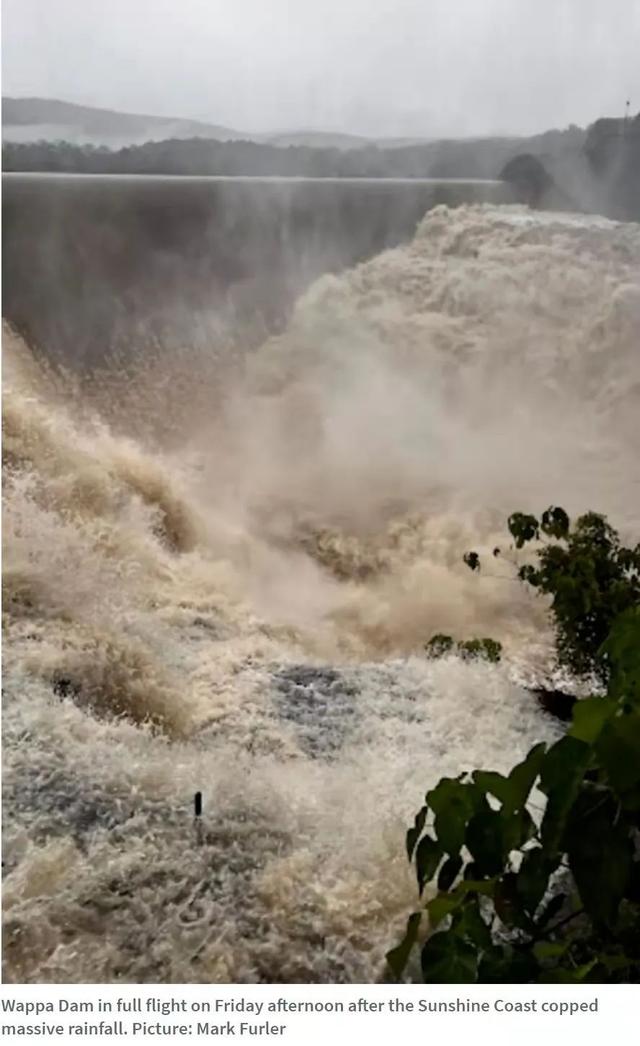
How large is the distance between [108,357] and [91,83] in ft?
1.37

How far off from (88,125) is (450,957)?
4.15ft

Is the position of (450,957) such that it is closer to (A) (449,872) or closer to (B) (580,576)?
(A) (449,872)

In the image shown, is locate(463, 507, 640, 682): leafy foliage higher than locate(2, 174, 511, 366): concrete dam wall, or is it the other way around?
locate(2, 174, 511, 366): concrete dam wall

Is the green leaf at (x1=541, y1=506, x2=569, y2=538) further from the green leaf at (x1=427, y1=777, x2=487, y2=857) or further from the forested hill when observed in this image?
the green leaf at (x1=427, y1=777, x2=487, y2=857)

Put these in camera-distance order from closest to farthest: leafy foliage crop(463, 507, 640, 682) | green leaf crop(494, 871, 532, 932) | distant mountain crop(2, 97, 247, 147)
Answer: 1. green leaf crop(494, 871, 532, 932)
2. distant mountain crop(2, 97, 247, 147)
3. leafy foliage crop(463, 507, 640, 682)

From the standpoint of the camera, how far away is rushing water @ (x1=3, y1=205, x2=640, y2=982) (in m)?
1.53

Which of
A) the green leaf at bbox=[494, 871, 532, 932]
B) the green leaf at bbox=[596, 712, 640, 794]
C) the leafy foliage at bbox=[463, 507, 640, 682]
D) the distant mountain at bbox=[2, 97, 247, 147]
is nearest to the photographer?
the green leaf at bbox=[596, 712, 640, 794]

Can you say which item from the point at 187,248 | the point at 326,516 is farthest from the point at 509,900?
the point at 187,248

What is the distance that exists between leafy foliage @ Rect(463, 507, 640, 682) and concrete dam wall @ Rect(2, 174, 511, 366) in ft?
1.76

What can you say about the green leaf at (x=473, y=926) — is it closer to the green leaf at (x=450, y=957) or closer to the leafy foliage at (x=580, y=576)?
the green leaf at (x=450, y=957)

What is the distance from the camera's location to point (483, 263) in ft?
5.67

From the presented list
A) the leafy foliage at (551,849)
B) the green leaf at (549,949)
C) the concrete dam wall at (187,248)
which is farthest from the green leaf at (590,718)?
the concrete dam wall at (187,248)

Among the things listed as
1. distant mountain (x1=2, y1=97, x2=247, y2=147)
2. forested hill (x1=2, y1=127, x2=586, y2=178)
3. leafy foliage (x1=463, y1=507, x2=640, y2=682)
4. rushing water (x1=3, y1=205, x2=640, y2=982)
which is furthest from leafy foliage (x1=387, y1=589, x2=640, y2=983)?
distant mountain (x1=2, y1=97, x2=247, y2=147)
